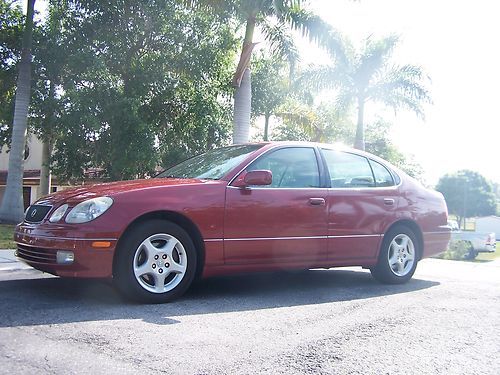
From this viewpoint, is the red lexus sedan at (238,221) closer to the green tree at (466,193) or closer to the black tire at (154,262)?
the black tire at (154,262)

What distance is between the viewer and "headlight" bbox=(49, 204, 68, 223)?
181 inches

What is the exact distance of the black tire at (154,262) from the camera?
14.9 feet

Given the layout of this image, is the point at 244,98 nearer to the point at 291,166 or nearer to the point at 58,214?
the point at 291,166

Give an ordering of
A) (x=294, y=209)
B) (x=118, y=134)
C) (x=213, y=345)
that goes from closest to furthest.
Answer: (x=213, y=345), (x=294, y=209), (x=118, y=134)

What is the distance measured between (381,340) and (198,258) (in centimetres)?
188

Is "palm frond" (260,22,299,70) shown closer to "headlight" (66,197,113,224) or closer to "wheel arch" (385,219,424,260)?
"wheel arch" (385,219,424,260)

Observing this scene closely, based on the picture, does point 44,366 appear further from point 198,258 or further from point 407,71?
point 407,71

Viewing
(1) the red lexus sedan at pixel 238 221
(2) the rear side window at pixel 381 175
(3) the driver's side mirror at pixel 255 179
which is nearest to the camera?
(1) the red lexus sedan at pixel 238 221

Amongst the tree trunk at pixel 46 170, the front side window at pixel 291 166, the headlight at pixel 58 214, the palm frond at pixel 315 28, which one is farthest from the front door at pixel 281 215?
the tree trunk at pixel 46 170

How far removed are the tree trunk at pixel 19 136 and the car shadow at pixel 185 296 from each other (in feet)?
34.0

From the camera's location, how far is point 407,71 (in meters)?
22.7

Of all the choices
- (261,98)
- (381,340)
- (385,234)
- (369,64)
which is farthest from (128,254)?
(261,98)

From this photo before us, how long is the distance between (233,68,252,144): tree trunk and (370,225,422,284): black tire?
872cm

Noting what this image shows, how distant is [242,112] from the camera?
14945 mm
